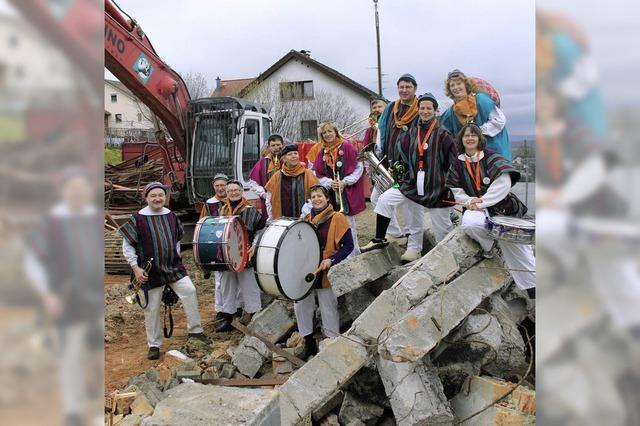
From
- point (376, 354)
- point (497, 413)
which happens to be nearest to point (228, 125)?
point (376, 354)

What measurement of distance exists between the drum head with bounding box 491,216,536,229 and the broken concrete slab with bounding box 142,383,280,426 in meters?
2.10

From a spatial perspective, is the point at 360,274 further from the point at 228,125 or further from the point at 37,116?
the point at 228,125

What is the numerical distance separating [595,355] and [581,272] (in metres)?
0.14

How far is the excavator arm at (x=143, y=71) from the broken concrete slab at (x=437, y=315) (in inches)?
257

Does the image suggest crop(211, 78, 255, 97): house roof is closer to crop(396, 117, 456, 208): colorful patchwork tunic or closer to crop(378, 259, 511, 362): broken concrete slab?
crop(396, 117, 456, 208): colorful patchwork tunic

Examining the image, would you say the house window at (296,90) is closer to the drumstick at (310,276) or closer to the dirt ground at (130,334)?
the dirt ground at (130,334)

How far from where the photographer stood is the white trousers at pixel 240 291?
22.1 ft

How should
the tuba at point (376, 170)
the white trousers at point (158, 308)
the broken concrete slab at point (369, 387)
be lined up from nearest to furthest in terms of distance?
the broken concrete slab at point (369, 387) < the white trousers at point (158, 308) < the tuba at point (376, 170)

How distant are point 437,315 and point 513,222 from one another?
855mm

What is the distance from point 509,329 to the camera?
4469 millimetres

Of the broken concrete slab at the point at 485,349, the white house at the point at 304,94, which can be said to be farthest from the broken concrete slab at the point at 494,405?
the white house at the point at 304,94

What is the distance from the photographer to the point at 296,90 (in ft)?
109

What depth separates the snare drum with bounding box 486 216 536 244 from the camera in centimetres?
393

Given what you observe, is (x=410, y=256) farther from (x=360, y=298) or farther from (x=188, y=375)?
(x=188, y=375)
